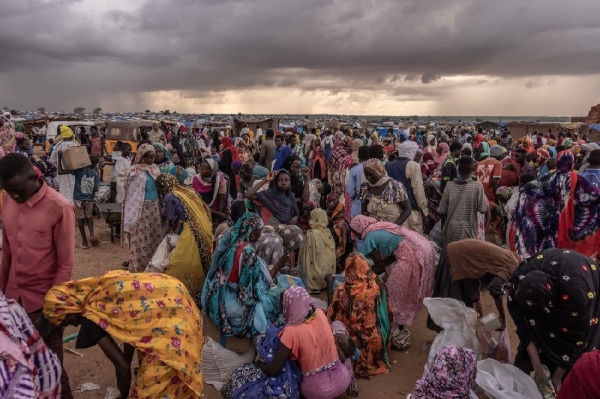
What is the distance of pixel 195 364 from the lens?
293cm

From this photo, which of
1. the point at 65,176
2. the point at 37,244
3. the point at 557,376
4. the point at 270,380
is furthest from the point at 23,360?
the point at 65,176

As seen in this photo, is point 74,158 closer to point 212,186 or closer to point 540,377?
point 212,186

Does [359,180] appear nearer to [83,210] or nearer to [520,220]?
[520,220]

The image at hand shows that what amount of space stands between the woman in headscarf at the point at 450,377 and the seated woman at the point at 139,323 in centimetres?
147

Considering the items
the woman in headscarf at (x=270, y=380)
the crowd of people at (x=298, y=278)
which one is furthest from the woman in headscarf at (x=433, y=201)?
the woman in headscarf at (x=270, y=380)

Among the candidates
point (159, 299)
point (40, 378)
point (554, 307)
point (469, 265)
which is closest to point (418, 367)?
point (469, 265)

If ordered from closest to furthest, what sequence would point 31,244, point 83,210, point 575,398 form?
1. point 575,398
2. point 31,244
3. point 83,210

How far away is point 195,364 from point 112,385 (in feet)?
4.87

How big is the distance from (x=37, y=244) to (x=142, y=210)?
252cm

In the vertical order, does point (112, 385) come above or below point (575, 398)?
below

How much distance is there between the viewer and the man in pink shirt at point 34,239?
117 inches

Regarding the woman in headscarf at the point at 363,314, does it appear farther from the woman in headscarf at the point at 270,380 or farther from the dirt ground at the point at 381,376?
the woman in headscarf at the point at 270,380

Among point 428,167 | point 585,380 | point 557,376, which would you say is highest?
point 428,167

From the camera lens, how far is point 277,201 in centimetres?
580
